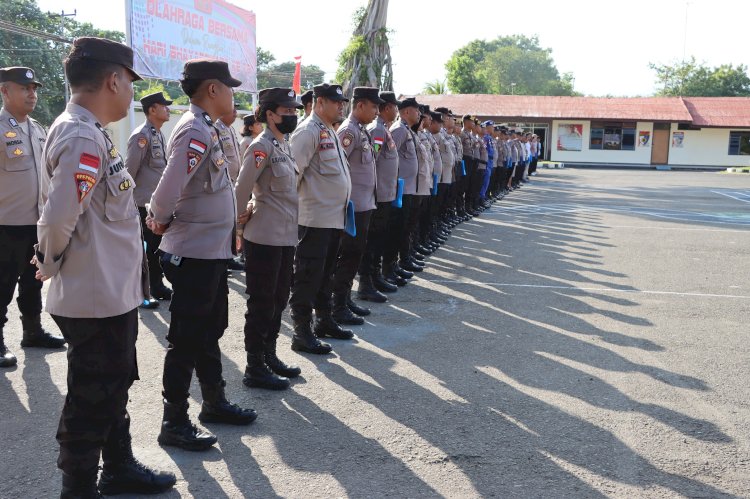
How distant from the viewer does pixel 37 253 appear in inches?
107

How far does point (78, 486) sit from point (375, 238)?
453cm

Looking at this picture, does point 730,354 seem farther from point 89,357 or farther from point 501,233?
point 501,233

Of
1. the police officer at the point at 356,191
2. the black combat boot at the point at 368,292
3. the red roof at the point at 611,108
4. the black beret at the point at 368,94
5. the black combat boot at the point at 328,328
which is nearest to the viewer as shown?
the black combat boot at the point at 328,328

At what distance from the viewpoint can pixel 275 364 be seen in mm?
4641

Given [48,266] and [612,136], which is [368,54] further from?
[612,136]

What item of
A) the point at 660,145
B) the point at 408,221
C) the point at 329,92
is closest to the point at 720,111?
the point at 660,145

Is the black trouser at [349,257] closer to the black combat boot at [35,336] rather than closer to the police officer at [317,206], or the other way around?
the police officer at [317,206]

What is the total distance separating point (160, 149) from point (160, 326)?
180 cm

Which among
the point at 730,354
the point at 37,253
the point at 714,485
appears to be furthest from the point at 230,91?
the point at 730,354

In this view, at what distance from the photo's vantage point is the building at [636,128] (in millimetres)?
40656

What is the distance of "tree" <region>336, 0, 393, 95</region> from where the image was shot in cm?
1694

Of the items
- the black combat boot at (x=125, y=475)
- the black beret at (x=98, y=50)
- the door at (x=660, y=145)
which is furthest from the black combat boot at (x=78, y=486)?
the door at (x=660, y=145)

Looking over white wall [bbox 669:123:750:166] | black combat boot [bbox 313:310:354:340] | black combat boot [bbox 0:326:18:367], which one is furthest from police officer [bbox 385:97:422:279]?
white wall [bbox 669:123:750:166]

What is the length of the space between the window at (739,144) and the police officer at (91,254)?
44.8 metres
